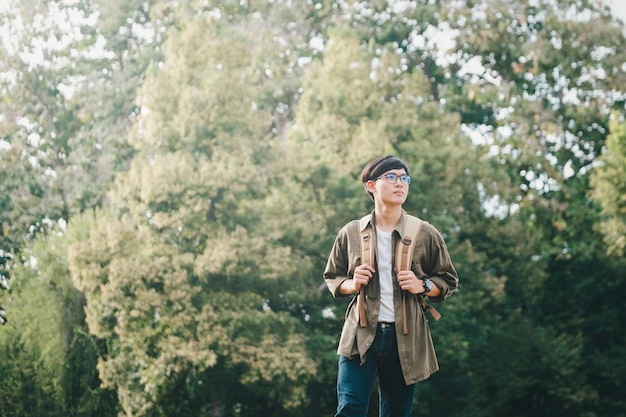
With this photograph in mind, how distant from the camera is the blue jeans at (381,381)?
438 cm

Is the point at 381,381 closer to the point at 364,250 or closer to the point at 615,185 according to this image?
the point at 364,250

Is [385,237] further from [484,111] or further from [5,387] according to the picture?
[484,111]

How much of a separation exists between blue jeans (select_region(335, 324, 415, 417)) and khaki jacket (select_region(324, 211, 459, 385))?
0.06 m

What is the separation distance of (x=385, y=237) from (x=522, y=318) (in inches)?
930

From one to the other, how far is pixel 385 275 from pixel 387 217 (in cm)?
30

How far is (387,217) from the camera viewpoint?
15.2ft

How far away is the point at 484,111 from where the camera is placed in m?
28.5

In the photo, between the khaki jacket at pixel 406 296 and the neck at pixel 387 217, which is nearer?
the khaki jacket at pixel 406 296

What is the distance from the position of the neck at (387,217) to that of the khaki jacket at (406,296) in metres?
0.03

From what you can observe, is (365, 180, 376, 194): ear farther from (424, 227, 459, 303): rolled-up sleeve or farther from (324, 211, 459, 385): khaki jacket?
(424, 227, 459, 303): rolled-up sleeve

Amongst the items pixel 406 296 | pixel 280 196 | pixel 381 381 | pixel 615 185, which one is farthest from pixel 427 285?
pixel 280 196

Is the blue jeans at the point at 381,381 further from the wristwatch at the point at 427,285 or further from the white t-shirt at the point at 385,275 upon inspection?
the wristwatch at the point at 427,285

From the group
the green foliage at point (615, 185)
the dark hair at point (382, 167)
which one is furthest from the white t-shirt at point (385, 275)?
the green foliage at point (615, 185)

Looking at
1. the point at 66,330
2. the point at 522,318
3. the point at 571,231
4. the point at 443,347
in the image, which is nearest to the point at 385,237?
the point at 66,330
